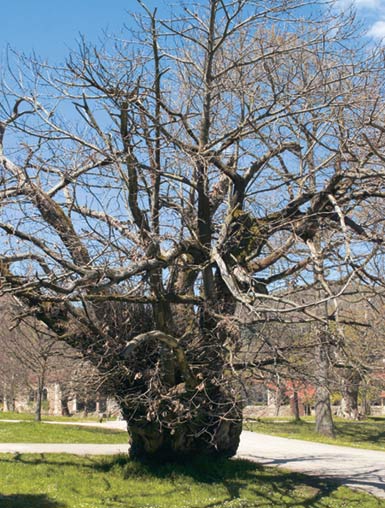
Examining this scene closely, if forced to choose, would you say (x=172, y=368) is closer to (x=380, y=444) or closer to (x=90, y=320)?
(x=90, y=320)

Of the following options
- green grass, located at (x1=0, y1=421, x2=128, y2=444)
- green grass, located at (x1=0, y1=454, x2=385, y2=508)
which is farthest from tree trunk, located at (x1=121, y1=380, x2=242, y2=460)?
green grass, located at (x1=0, y1=421, x2=128, y2=444)

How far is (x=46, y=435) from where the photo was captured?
17578 millimetres

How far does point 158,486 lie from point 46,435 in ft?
26.4

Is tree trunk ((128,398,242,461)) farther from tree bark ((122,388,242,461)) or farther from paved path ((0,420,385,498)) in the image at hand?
paved path ((0,420,385,498))

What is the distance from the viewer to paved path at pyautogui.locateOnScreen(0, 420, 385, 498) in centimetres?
1219

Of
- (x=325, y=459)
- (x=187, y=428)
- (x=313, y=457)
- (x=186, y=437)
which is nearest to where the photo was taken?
(x=187, y=428)

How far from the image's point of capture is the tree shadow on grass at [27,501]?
8819mm

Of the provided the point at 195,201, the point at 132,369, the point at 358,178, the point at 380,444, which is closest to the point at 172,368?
the point at 132,369

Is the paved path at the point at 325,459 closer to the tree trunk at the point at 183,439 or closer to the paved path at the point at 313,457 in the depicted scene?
the paved path at the point at 313,457

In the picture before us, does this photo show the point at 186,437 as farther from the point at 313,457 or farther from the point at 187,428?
the point at 313,457

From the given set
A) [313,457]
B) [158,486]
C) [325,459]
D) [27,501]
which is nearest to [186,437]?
[158,486]

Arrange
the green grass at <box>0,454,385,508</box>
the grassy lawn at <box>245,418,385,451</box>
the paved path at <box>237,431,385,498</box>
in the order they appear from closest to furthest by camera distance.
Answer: the green grass at <box>0,454,385,508</box> < the paved path at <box>237,431,385,498</box> < the grassy lawn at <box>245,418,385,451</box>

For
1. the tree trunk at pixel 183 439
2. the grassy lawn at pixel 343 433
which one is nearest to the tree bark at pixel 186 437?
the tree trunk at pixel 183 439

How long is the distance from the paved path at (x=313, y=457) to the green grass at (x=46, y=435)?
1.12 metres
